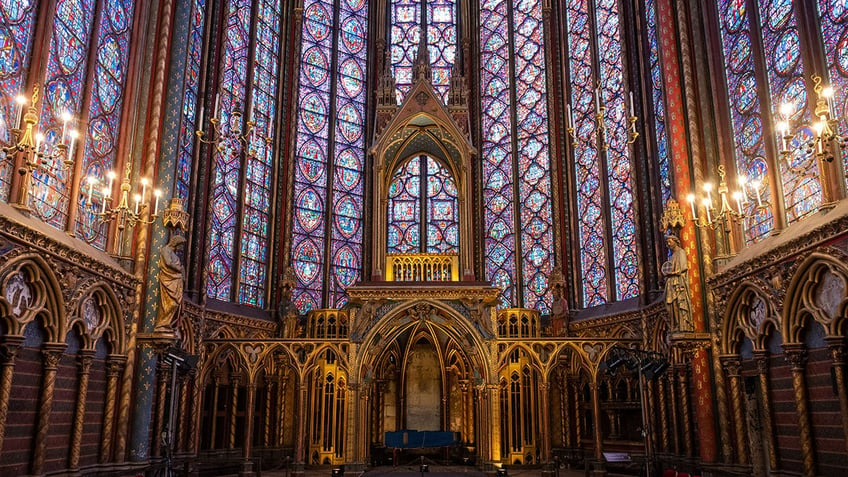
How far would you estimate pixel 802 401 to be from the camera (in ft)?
40.5

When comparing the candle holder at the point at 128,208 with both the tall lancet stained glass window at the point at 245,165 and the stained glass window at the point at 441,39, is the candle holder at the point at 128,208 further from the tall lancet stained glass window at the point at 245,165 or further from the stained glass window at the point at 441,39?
the stained glass window at the point at 441,39

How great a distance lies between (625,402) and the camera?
1997cm

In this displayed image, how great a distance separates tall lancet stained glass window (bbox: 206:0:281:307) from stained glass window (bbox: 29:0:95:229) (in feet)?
21.2

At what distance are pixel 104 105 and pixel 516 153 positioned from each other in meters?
16.4

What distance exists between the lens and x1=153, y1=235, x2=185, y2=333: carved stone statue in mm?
15398

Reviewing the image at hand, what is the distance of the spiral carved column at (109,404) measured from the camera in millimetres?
14328

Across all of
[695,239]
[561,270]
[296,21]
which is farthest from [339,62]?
[695,239]

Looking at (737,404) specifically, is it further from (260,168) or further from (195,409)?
(260,168)

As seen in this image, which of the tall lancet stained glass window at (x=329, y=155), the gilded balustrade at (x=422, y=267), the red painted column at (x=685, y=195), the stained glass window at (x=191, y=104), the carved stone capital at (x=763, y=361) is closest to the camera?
the carved stone capital at (x=763, y=361)

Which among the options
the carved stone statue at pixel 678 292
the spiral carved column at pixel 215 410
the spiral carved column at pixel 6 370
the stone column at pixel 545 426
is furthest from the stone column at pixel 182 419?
the carved stone statue at pixel 678 292

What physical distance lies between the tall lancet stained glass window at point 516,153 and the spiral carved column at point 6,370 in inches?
701

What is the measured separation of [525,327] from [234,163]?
11344 millimetres

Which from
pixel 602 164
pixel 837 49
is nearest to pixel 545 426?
pixel 602 164

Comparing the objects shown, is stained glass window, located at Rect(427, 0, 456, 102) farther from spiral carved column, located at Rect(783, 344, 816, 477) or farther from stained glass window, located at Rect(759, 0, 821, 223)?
spiral carved column, located at Rect(783, 344, 816, 477)
